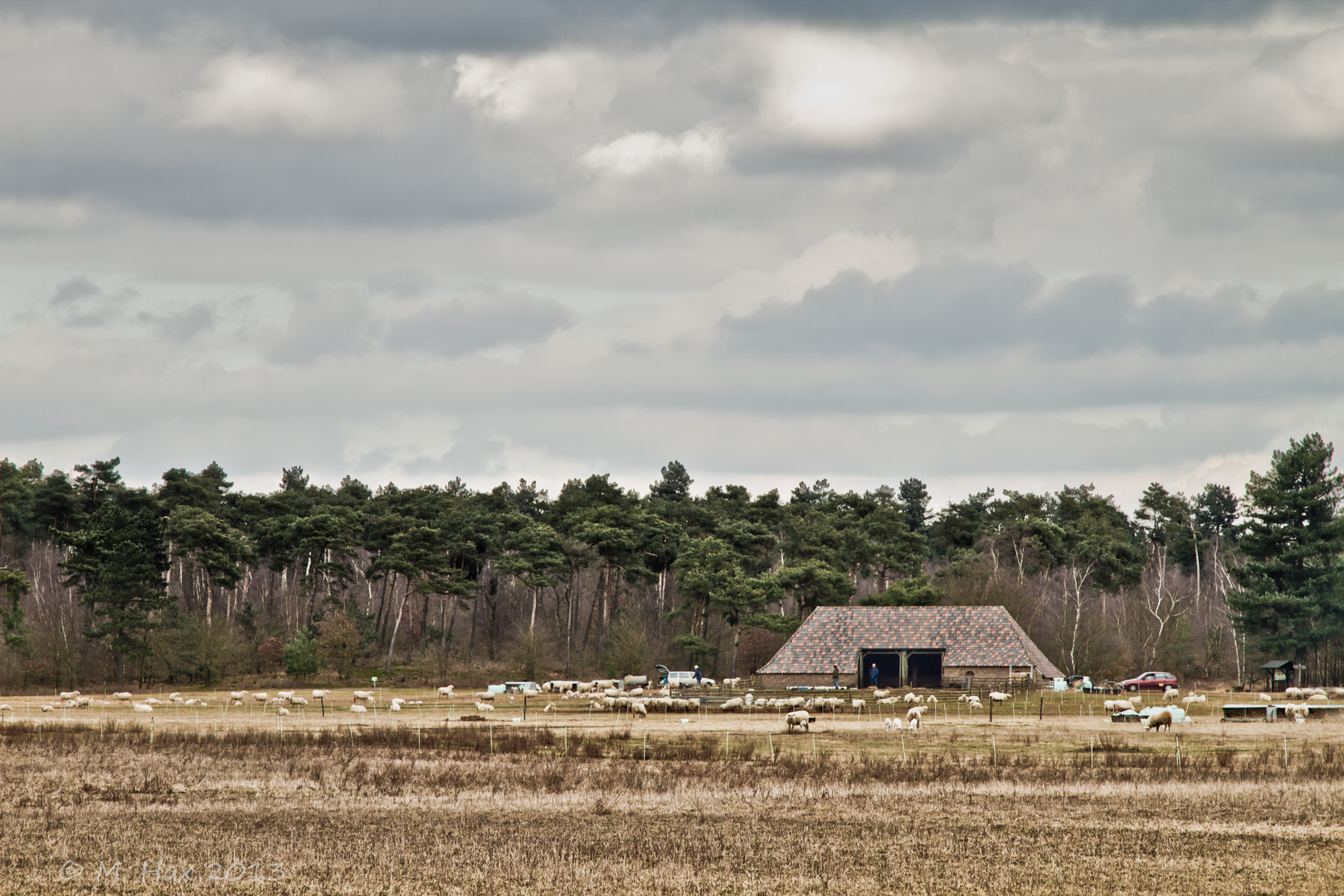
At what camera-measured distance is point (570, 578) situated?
98.9m

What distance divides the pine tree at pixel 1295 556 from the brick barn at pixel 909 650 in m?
15.6

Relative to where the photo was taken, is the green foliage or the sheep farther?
the green foliage

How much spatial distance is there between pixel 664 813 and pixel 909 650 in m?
54.0

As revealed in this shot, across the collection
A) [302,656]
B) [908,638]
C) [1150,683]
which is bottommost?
[1150,683]

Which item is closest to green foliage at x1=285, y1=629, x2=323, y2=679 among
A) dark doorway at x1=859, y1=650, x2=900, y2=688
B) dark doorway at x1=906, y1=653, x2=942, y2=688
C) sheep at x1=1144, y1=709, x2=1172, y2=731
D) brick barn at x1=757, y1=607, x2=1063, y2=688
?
brick barn at x1=757, y1=607, x2=1063, y2=688

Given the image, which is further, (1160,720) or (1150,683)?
(1150,683)

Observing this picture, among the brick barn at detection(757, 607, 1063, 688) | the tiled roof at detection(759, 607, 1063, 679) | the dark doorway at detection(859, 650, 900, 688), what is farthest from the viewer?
the dark doorway at detection(859, 650, 900, 688)

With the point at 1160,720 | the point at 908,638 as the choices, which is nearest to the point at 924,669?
the point at 908,638

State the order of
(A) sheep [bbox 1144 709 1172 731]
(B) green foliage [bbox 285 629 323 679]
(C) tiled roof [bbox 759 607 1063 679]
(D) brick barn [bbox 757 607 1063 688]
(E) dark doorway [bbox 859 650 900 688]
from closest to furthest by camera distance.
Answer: (A) sheep [bbox 1144 709 1172 731], (D) brick barn [bbox 757 607 1063 688], (C) tiled roof [bbox 759 607 1063 679], (E) dark doorway [bbox 859 650 900 688], (B) green foliage [bbox 285 629 323 679]

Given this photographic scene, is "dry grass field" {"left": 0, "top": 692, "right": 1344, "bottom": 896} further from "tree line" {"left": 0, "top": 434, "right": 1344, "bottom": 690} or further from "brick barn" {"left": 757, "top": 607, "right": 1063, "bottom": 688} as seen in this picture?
"tree line" {"left": 0, "top": 434, "right": 1344, "bottom": 690}

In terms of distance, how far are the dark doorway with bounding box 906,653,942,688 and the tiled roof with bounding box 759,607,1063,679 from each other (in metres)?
1.45

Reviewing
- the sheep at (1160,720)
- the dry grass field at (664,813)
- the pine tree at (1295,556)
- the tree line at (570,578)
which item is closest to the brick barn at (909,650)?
the tree line at (570,578)

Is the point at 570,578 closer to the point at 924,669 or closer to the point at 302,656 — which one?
the point at 302,656

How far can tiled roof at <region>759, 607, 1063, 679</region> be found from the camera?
75938 millimetres
